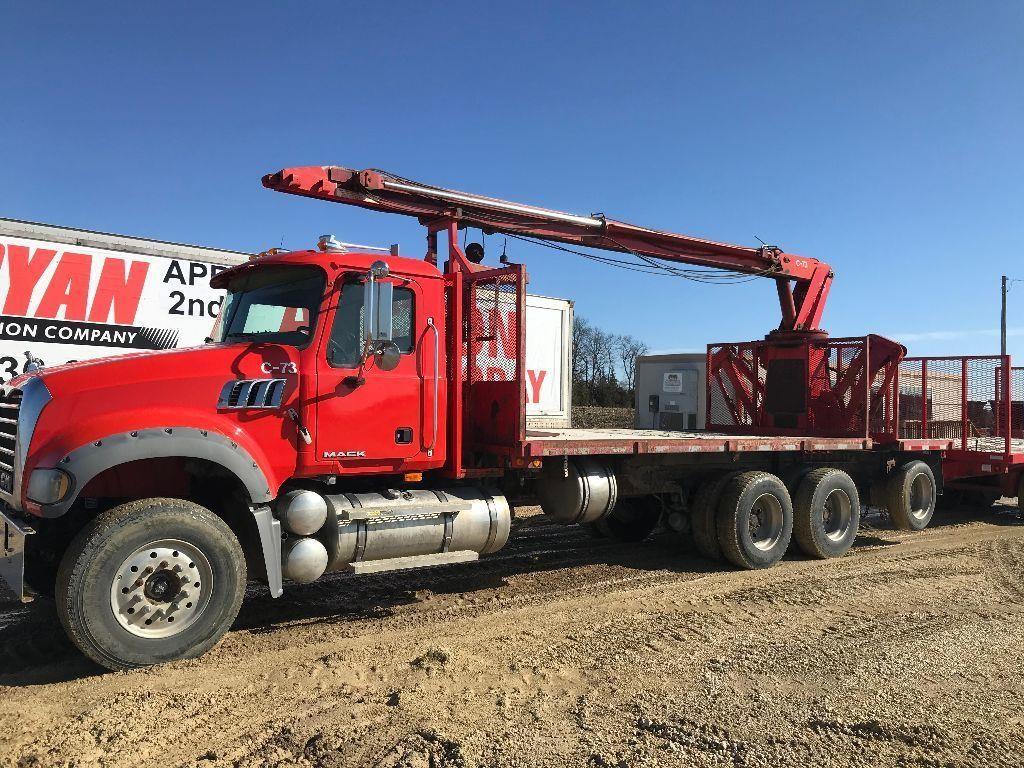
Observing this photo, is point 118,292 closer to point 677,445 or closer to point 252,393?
point 252,393

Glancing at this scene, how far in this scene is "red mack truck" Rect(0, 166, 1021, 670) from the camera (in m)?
4.79

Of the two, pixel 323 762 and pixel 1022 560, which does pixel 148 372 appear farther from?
pixel 1022 560

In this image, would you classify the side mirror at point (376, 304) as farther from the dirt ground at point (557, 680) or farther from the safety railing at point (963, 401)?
the safety railing at point (963, 401)

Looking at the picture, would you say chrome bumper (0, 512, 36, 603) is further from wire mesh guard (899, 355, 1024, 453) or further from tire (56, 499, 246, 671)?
wire mesh guard (899, 355, 1024, 453)

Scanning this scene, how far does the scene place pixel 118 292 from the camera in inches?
373

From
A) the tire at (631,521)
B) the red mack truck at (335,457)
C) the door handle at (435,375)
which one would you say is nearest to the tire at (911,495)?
the red mack truck at (335,457)

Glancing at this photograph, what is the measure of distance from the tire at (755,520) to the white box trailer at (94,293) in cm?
268

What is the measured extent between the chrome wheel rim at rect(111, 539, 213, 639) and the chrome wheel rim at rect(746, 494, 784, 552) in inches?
230

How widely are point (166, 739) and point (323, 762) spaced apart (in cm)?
89

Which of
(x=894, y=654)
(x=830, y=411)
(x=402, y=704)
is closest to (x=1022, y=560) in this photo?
(x=830, y=411)

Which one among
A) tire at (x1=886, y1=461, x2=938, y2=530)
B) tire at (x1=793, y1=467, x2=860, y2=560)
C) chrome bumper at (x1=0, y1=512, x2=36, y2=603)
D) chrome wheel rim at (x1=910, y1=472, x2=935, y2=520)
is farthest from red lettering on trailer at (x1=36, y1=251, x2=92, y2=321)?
chrome wheel rim at (x1=910, y1=472, x2=935, y2=520)

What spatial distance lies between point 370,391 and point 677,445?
3336mm

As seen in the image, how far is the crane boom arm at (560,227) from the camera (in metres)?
6.95

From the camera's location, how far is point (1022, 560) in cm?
868
